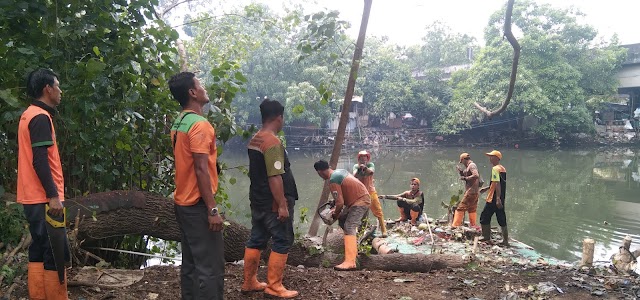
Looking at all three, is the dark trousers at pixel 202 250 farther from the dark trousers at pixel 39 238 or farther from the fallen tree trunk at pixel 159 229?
the fallen tree trunk at pixel 159 229

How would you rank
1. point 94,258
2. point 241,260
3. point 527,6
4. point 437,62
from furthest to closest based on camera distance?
point 437,62 → point 527,6 → point 241,260 → point 94,258

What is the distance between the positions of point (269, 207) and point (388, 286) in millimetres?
1272

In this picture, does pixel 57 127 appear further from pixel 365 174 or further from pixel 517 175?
pixel 517 175

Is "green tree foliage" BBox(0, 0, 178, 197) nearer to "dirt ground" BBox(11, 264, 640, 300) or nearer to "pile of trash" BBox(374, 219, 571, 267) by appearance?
"dirt ground" BBox(11, 264, 640, 300)

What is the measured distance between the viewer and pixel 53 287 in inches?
111

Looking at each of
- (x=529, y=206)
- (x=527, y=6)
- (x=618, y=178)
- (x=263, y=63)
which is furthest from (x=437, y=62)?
(x=529, y=206)

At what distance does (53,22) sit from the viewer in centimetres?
376

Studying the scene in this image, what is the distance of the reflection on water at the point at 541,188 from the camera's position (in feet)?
41.3

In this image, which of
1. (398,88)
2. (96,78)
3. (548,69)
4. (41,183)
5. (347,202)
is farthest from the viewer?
(398,88)

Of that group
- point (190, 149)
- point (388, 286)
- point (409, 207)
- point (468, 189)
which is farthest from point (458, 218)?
point (190, 149)

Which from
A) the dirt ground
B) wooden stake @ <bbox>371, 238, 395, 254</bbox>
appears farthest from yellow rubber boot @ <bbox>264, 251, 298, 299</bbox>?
wooden stake @ <bbox>371, 238, 395, 254</bbox>

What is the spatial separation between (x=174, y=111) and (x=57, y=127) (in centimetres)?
102

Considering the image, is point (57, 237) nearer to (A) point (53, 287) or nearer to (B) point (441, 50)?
(A) point (53, 287)

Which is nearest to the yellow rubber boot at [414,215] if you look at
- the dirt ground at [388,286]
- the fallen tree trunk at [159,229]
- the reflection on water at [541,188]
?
the reflection on water at [541,188]
